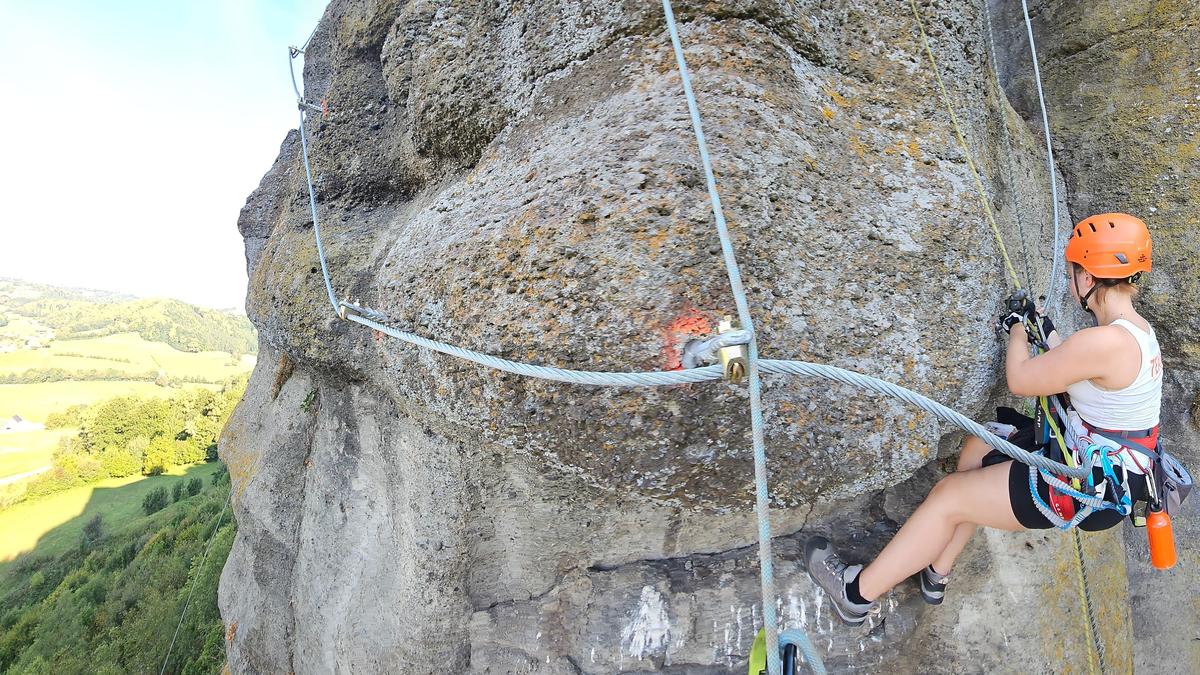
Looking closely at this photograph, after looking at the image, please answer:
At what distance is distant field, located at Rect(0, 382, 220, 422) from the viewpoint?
62.1m

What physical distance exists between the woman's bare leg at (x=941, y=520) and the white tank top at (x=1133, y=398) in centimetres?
36

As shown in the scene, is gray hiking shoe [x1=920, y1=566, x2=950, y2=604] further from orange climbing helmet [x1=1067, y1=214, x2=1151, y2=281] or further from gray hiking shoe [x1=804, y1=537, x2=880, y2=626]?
orange climbing helmet [x1=1067, y1=214, x2=1151, y2=281]

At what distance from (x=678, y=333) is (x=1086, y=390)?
4.61 feet

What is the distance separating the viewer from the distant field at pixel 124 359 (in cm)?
8288

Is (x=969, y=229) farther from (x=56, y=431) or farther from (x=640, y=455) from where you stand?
(x=56, y=431)

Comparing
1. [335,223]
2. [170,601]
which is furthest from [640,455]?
[170,601]

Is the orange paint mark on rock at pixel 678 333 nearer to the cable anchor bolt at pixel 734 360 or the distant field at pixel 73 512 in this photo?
the cable anchor bolt at pixel 734 360

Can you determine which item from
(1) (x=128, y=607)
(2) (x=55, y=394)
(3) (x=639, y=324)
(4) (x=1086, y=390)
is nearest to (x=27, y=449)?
(2) (x=55, y=394)

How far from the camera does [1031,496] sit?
6.37ft

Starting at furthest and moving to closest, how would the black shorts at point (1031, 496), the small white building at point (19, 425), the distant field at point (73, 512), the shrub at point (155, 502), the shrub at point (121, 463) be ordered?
the small white building at point (19, 425)
the shrub at point (121, 463)
the shrub at point (155, 502)
the distant field at point (73, 512)
the black shorts at point (1031, 496)

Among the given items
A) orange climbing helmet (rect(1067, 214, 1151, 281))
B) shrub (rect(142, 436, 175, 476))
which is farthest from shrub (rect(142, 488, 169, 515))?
orange climbing helmet (rect(1067, 214, 1151, 281))

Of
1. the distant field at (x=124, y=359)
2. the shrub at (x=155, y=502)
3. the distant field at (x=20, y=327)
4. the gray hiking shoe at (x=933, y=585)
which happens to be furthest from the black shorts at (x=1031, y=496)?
the distant field at (x=20, y=327)

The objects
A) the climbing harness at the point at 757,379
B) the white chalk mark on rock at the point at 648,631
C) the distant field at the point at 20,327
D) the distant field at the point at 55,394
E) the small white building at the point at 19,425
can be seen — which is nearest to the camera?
the climbing harness at the point at 757,379

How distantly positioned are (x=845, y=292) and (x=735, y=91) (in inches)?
32.3
